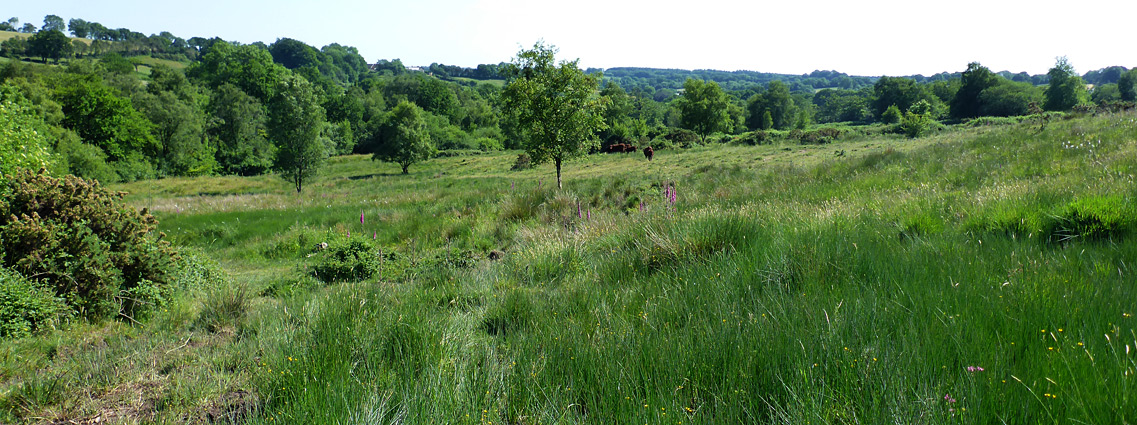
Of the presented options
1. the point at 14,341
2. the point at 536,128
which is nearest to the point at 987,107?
the point at 536,128

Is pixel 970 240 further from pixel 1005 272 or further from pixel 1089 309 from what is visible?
pixel 1089 309

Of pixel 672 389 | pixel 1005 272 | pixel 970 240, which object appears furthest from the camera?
pixel 970 240

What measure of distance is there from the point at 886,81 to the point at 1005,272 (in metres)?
126

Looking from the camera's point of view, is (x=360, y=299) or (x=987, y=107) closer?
(x=360, y=299)

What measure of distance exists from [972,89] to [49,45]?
172 m

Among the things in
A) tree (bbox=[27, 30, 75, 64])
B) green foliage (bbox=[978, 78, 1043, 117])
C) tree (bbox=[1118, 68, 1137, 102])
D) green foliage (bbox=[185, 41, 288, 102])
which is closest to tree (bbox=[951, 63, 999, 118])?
green foliage (bbox=[978, 78, 1043, 117])

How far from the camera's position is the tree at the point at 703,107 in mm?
72125

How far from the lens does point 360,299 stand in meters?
3.87

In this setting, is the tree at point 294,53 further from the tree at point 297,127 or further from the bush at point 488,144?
the tree at point 297,127

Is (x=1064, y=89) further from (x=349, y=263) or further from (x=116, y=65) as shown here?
(x=116, y=65)

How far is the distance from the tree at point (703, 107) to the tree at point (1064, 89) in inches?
1994

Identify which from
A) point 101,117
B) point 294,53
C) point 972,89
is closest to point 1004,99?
point 972,89

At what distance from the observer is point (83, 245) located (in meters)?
5.61

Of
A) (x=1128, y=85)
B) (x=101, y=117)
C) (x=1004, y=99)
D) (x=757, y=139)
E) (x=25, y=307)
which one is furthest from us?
(x=1128, y=85)
